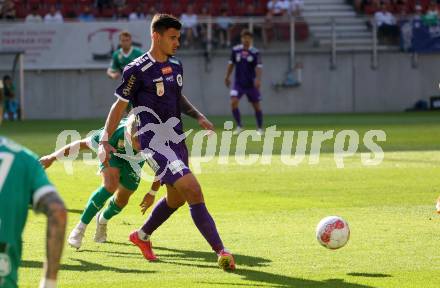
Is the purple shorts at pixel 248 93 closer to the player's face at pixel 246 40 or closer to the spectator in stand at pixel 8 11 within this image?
the player's face at pixel 246 40

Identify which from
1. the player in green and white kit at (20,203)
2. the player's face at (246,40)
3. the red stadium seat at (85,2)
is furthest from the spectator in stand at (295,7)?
the player in green and white kit at (20,203)

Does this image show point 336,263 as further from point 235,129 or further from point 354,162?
point 235,129

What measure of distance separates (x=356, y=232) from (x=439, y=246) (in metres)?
1.24

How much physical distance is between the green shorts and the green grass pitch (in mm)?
647

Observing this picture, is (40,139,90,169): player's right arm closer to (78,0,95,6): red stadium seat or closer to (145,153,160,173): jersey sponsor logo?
(145,153,160,173): jersey sponsor logo

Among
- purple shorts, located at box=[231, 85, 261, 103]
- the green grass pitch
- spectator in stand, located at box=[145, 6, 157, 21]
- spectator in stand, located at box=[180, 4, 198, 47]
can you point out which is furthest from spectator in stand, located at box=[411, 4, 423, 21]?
the green grass pitch

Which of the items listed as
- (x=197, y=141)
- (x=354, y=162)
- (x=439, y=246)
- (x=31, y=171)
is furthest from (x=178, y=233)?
(x=197, y=141)

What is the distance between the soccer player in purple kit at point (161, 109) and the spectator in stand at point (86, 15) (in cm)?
2632

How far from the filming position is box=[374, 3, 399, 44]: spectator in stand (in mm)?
37156

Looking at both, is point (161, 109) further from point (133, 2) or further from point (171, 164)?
point (133, 2)

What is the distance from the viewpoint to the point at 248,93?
27.4 metres

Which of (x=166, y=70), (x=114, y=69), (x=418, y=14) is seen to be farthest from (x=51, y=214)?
(x=418, y=14)

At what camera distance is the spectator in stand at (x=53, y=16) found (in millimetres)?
34656

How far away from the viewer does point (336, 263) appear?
937 cm
